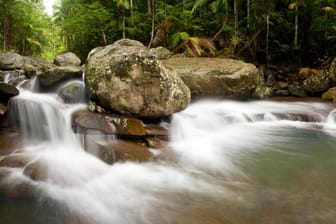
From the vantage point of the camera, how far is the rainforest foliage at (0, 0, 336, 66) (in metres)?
12.3

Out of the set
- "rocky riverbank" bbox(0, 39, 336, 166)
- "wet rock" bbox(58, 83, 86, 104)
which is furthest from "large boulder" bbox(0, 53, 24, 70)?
"wet rock" bbox(58, 83, 86, 104)

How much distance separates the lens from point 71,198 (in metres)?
3.44

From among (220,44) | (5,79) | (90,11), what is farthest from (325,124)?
(90,11)

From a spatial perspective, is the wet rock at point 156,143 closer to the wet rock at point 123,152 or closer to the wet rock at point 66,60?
the wet rock at point 123,152

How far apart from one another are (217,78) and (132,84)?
391cm

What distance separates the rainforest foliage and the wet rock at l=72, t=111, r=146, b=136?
7663 mm

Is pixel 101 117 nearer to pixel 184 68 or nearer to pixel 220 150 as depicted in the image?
pixel 220 150

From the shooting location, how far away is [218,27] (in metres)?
14.4

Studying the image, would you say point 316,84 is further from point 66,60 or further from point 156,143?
point 66,60

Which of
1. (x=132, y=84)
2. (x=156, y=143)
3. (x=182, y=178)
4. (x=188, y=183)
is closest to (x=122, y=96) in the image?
(x=132, y=84)

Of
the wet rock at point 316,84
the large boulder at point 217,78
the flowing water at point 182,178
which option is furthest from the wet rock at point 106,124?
the wet rock at point 316,84

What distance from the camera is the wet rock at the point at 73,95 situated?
654 cm

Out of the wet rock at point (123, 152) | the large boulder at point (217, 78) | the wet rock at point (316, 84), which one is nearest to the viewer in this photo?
the wet rock at point (123, 152)

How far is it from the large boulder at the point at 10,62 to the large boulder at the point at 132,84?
7.93 m
